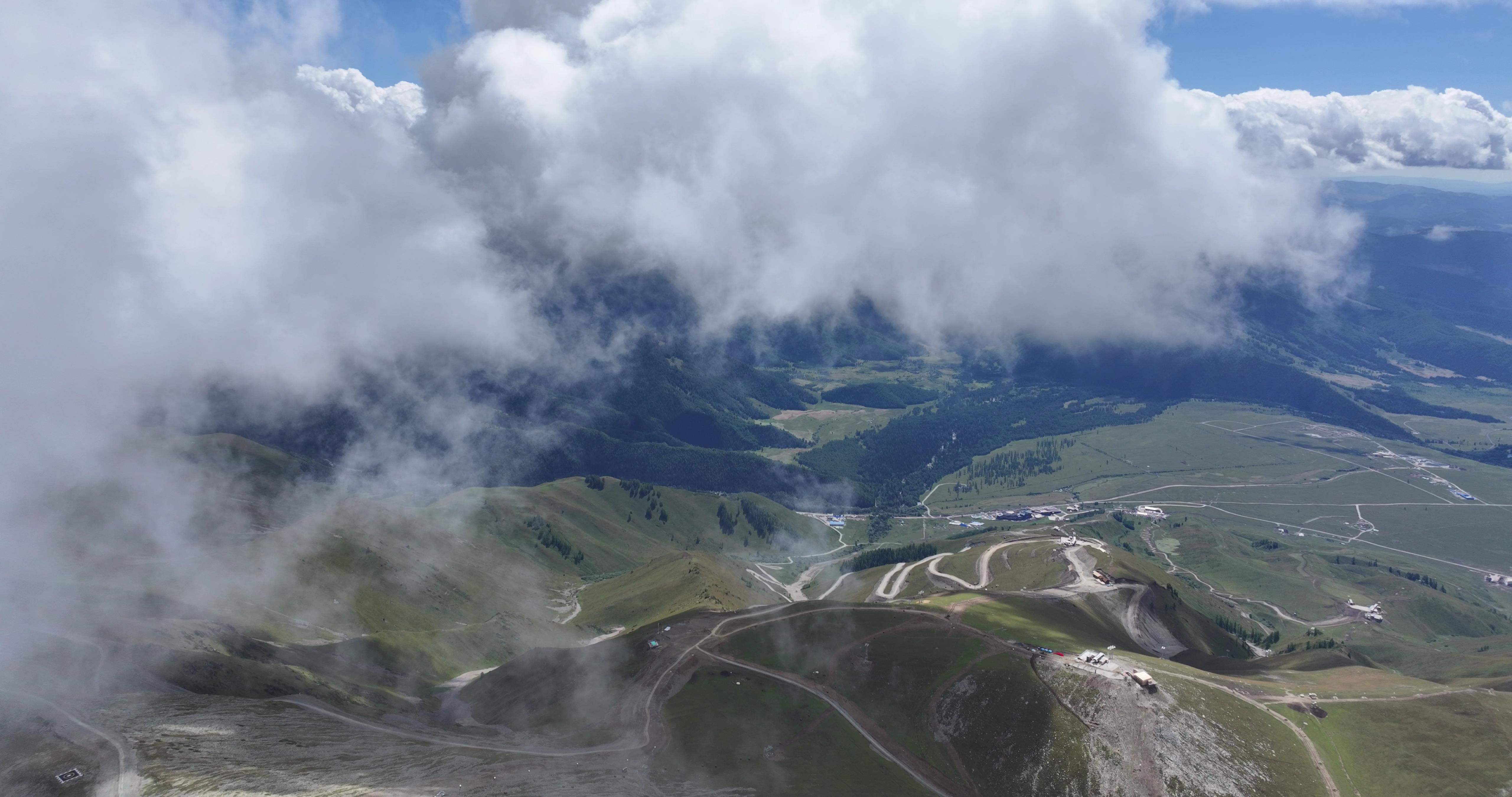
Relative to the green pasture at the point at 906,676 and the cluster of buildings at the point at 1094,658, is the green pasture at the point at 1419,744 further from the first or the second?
the green pasture at the point at 906,676

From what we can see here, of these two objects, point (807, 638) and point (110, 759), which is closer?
point (110, 759)

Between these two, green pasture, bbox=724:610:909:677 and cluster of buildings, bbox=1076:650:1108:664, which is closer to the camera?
cluster of buildings, bbox=1076:650:1108:664

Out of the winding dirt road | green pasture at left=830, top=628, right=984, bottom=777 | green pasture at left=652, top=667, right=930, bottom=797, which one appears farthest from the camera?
green pasture at left=830, top=628, right=984, bottom=777

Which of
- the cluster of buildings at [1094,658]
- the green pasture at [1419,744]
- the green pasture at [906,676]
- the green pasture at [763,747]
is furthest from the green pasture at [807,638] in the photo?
the green pasture at [1419,744]

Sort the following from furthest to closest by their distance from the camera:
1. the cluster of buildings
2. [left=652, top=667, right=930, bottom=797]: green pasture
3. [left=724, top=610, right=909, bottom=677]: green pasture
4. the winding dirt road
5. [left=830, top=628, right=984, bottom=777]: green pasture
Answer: [left=724, top=610, right=909, bottom=677]: green pasture
the cluster of buildings
[left=830, top=628, right=984, bottom=777]: green pasture
[left=652, top=667, right=930, bottom=797]: green pasture
the winding dirt road

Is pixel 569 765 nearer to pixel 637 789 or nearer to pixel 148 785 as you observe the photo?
pixel 637 789

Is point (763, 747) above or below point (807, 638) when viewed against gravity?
below

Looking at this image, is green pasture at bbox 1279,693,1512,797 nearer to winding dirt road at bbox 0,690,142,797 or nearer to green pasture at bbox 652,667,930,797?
green pasture at bbox 652,667,930,797

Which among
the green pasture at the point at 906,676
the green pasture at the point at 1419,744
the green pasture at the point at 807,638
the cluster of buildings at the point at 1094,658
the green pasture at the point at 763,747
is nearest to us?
the green pasture at the point at 1419,744

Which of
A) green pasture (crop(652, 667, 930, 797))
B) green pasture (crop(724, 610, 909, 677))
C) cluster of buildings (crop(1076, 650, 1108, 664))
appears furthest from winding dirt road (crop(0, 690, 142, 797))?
cluster of buildings (crop(1076, 650, 1108, 664))

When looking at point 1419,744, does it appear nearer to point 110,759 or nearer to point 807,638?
point 807,638

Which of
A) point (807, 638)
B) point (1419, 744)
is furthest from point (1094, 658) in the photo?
point (807, 638)

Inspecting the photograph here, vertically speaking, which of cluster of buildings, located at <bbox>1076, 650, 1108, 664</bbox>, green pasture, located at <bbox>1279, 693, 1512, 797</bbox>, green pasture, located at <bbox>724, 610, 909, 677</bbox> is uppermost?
green pasture, located at <bbox>724, 610, 909, 677</bbox>
